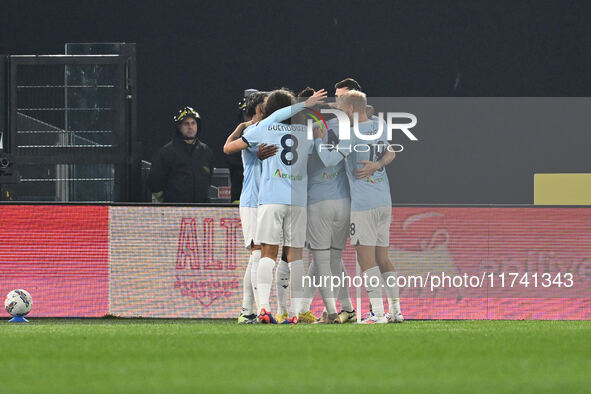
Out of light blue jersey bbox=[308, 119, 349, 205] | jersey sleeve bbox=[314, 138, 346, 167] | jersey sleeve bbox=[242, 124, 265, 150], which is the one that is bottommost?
light blue jersey bbox=[308, 119, 349, 205]

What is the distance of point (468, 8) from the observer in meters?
16.2

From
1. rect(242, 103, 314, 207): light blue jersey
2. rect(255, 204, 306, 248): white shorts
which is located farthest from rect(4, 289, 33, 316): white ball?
rect(242, 103, 314, 207): light blue jersey

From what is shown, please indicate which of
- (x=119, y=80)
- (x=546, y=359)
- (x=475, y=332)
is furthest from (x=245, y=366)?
(x=119, y=80)

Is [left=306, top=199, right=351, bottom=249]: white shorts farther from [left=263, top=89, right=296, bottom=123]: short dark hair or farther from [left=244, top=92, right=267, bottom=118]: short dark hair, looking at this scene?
[left=244, top=92, right=267, bottom=118]: short dark hair

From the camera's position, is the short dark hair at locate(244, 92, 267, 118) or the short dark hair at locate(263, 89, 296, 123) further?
the short dark hair at locate(244, 92, 267, 118)

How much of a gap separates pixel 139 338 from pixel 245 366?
1.55m

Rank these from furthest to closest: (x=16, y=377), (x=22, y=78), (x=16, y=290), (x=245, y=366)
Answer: (x=22, y=78)
(x=16, y=290)
(x=245, y=366)
(x=16, y=377)

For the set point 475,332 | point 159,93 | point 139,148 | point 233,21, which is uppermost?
point 233,21

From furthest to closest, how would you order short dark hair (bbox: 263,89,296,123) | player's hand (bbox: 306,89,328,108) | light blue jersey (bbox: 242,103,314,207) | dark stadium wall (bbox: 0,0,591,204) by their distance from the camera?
dark stadium wall (bbox: 0,0,591,204) → short dark hair (bbox: 263,89,296,123) → light blue jersey (bbox: 242,103,314,207) → player's hand (bbox: 306,89,328,108)

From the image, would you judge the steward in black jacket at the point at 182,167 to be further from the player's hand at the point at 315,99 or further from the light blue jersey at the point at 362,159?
the player's hand at the point at 315,99

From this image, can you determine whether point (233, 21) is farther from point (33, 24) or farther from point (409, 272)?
point (409, 272)

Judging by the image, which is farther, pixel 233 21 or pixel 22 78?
pixel 233 21

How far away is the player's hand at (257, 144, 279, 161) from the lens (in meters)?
8.18

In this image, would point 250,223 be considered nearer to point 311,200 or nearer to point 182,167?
point 311,200
